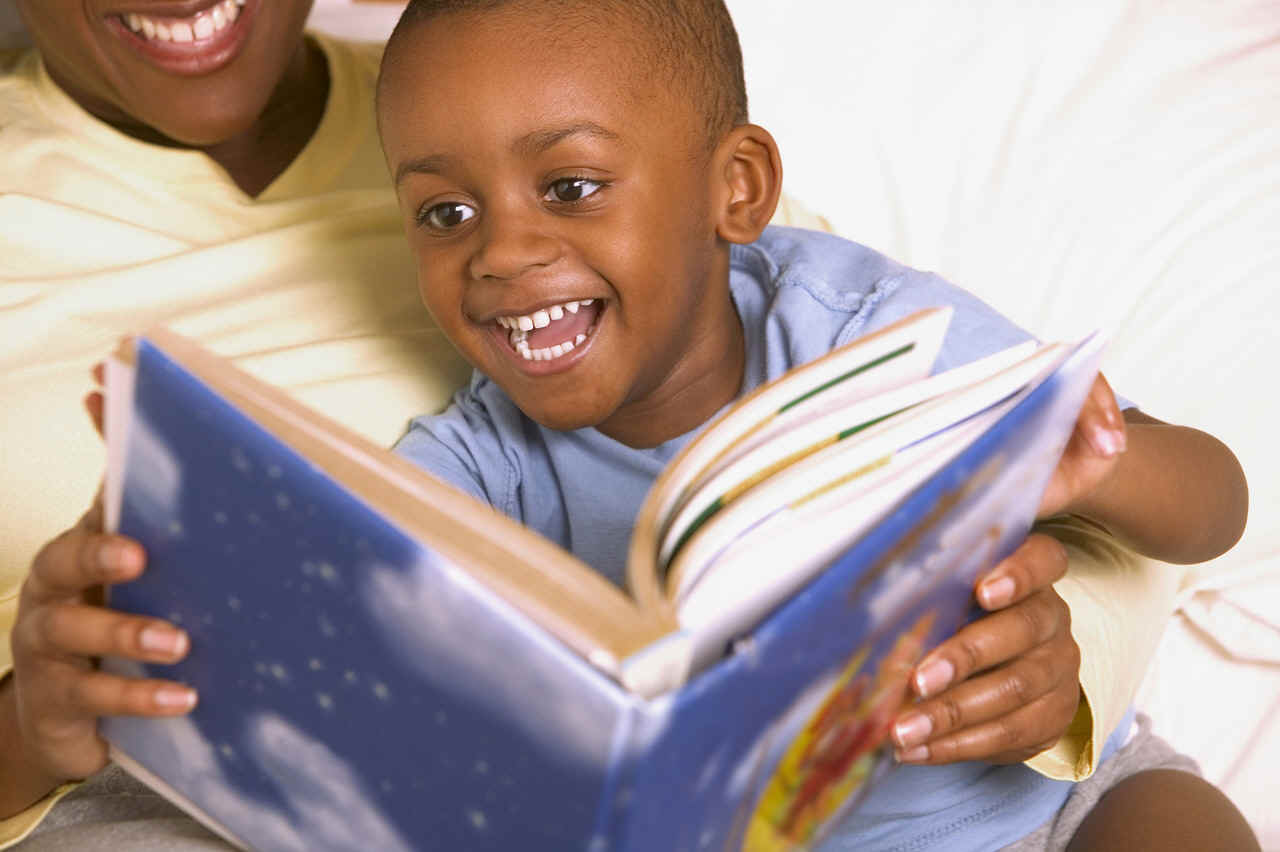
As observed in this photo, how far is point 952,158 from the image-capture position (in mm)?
1515

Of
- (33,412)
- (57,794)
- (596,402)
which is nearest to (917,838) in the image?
(596,402)

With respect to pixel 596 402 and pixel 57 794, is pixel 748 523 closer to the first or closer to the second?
pixel 596 402

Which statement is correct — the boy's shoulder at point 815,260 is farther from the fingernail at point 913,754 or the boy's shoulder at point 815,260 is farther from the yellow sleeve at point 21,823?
the yellow sleeve at point 21,823

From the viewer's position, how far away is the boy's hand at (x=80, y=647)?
77cm

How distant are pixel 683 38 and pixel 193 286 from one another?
0.52 meters

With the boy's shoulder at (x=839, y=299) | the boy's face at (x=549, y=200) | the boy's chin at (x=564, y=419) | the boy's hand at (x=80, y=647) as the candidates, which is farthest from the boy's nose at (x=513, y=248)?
the boy's hand at (x=80, y=647)

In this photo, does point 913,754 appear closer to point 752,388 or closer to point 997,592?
point 997,592

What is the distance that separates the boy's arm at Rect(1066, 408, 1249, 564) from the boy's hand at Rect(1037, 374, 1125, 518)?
0.02 meters

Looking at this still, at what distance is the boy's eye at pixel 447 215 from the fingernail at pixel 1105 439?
0.51m

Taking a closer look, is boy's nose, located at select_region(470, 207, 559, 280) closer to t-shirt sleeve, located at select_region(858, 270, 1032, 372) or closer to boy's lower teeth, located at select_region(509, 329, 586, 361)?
boy's lower teeth, located at select_region(509, 329, 586, 361)

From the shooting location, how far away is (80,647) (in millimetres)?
794

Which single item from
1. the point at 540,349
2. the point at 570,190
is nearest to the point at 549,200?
the point at 570,190

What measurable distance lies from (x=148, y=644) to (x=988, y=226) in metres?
1.02

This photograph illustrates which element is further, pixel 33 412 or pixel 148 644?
pixel 33 412
